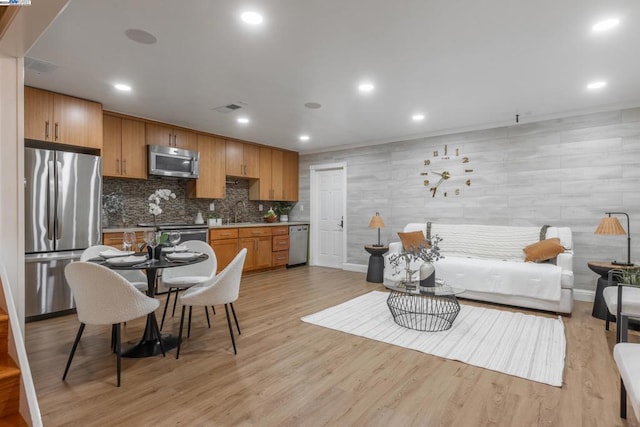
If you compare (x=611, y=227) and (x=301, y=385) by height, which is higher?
(x=611, y=227)

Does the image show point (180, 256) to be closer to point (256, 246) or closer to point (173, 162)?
point (173, 162)

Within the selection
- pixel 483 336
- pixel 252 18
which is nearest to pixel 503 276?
pixel 483 336

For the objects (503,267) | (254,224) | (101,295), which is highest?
(254,224)

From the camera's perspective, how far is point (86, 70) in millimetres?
3125

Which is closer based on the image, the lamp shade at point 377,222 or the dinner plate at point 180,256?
the dinner plate at point 180,256

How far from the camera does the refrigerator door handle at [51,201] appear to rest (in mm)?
3578

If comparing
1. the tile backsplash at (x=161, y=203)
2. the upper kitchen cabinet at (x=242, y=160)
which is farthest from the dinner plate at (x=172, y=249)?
the upper kitchen cabinet at (x=242, y=160)

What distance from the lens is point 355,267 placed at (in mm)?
6449

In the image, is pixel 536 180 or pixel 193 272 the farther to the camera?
pixel 536 180

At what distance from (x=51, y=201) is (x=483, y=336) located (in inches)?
180

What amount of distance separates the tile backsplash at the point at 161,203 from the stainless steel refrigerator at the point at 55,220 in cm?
82

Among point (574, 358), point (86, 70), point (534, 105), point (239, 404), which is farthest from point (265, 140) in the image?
point (574, 358)

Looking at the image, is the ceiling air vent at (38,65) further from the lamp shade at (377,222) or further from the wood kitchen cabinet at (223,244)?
the lamp shade at (377,222)

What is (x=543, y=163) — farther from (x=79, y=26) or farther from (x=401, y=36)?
(x=79, y=26)
